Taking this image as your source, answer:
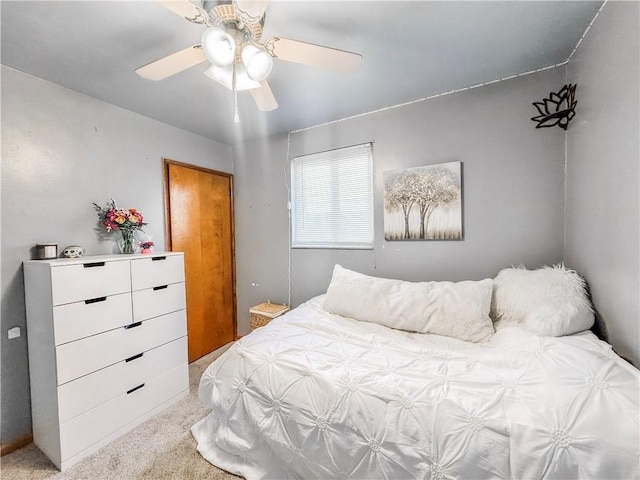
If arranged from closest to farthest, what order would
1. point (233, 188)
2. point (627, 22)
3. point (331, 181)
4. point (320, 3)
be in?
point (627, 22) → point (320, 3) → point (331, 181) → point (233, 188)

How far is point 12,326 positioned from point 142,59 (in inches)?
75.7

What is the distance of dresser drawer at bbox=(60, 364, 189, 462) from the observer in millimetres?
1574

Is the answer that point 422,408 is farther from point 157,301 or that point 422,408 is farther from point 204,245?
point 204,245

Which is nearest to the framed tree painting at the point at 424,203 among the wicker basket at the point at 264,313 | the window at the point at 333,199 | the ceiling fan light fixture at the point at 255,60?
the window at the point at 333,199

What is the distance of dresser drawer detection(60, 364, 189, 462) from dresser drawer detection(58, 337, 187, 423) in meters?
0.04

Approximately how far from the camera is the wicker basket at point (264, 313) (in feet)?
8.87

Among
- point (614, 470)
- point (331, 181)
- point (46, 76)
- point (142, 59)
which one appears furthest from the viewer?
point (331, 181)

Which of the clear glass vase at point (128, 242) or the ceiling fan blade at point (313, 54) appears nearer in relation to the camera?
the ceiling fan blade at point (313, 54)

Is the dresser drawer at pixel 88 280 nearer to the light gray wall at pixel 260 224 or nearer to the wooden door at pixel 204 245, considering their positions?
the wooden door at pixel 204 245

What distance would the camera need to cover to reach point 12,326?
67.2 inches

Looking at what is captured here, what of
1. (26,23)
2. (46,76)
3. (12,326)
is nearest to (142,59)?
(26,23)

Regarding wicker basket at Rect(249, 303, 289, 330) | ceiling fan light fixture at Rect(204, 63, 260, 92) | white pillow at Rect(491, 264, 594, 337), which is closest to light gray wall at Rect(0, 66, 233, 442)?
wicker basket at Rect(249, 303, 289, 330)

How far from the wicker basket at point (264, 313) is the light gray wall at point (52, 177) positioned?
134 cm

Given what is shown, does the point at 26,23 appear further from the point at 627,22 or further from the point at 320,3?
the point at 627,22
